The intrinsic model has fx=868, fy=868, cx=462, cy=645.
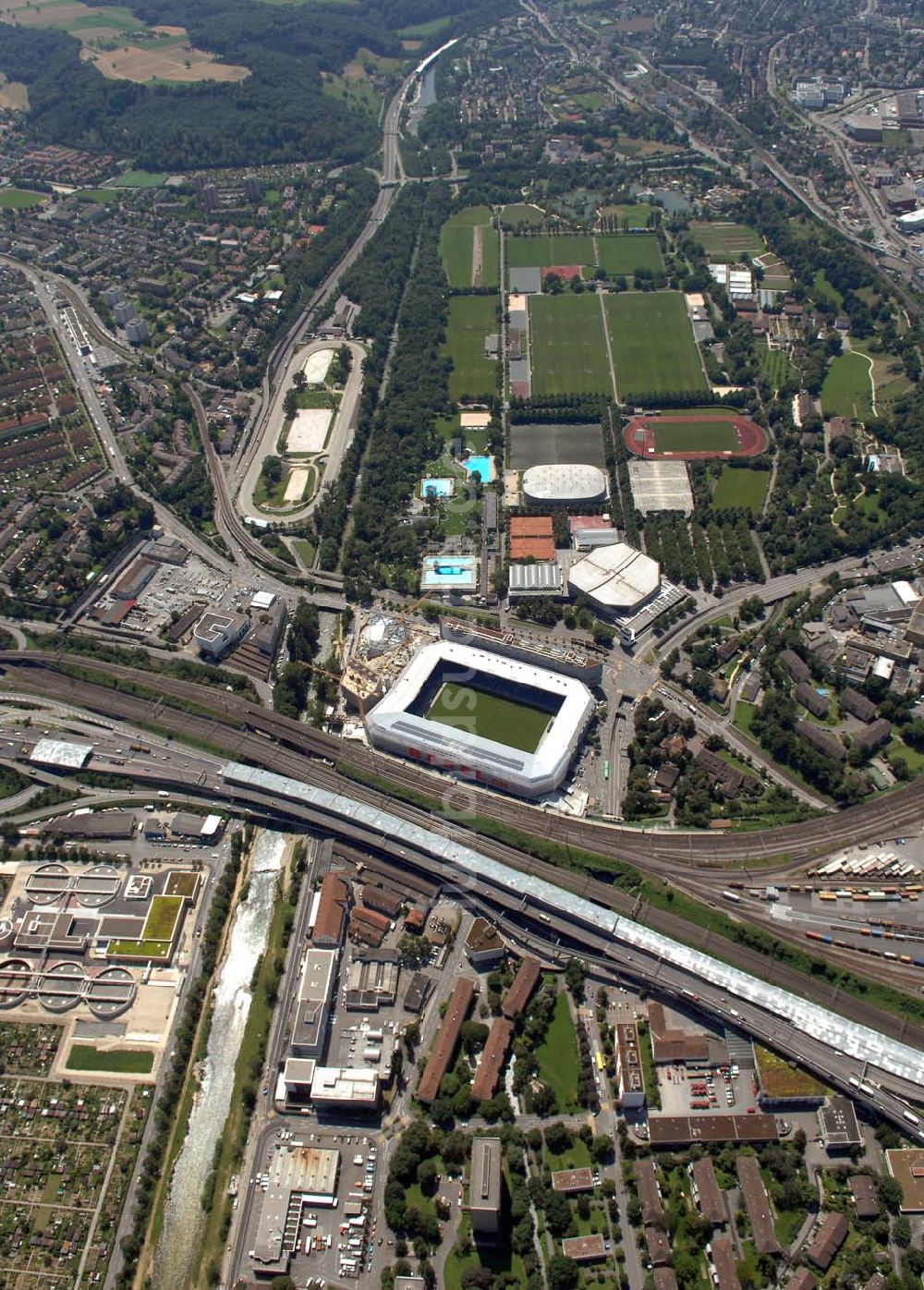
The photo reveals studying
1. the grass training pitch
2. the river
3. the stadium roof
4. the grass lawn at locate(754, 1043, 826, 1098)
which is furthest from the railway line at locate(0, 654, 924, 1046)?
the grass training pitch

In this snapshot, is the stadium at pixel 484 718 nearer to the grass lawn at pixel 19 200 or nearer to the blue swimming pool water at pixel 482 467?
the blue swimming pool water at pixel 482 467

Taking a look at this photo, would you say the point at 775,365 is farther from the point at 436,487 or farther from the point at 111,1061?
the point at 111,1061

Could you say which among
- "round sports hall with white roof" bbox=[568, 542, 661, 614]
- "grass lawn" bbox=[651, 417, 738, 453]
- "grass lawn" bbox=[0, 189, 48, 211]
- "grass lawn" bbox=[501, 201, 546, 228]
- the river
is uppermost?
"grass lawn" bbox=[0, 189, 48, 211]

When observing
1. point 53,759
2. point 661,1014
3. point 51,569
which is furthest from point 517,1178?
point 51,569

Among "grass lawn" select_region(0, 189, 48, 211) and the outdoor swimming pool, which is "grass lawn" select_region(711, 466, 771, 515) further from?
"grass lawn" select_region(0, 189, 48, 211)

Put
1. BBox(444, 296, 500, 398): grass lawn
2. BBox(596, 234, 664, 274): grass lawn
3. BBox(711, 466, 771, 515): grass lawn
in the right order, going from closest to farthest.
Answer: BBox(711, 466, 771, 515): grass lawn, BBox(444, 296, 500, 398): grass lawn, BBox(596, 234, 664, 274): grass lawn

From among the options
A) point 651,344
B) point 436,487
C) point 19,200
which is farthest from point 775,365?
point 19,200
